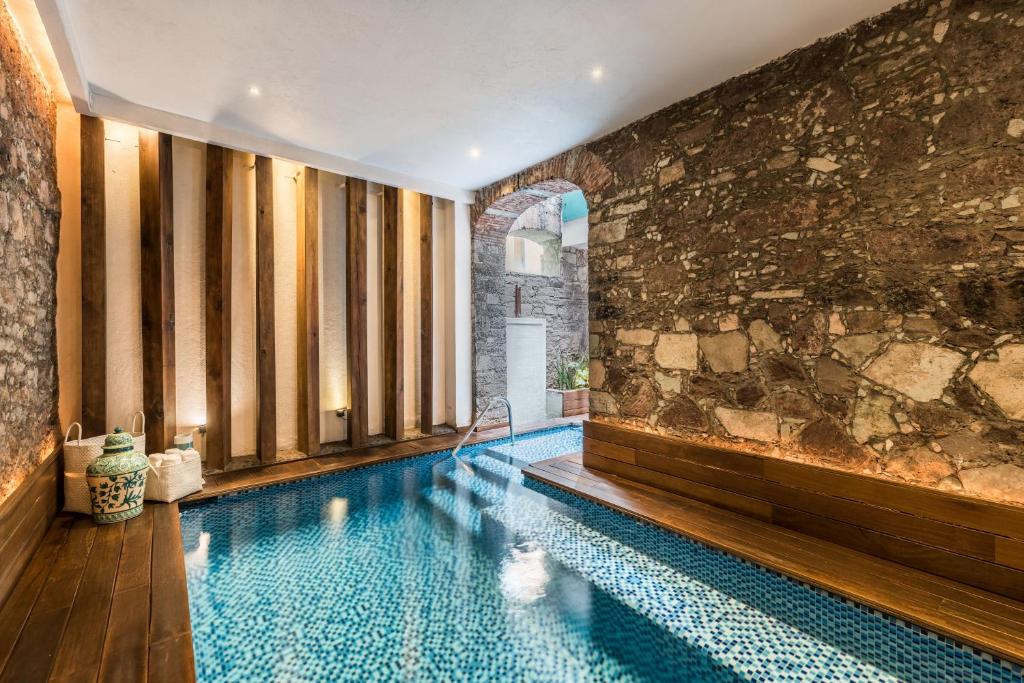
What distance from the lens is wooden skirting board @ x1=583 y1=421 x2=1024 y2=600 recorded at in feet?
7.14

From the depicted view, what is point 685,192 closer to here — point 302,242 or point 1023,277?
point 1023,277

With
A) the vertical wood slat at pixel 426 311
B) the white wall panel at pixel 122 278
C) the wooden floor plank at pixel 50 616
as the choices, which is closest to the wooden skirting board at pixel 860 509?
the vertical wood slat at pixel 426 311

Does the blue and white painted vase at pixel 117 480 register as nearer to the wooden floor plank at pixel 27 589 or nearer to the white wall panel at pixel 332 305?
the wooden floor plank at pixel 27 589

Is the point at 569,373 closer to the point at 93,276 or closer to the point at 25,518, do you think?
the point at 93,276

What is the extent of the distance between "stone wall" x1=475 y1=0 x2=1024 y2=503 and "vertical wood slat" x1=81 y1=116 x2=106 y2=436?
428cm

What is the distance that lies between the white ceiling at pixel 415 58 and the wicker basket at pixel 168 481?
2701 mm

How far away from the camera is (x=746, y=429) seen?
124 inches

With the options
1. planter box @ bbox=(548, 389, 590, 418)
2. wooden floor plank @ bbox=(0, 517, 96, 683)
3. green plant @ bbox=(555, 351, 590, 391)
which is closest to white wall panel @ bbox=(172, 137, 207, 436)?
wooden floor plank @ bbox=(0, 517, 96, 683)

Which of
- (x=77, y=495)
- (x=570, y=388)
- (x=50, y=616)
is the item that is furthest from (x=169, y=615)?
(x=570, y=388)

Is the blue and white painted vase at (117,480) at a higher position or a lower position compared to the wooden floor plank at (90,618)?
higher

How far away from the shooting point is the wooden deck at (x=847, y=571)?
6.43ft

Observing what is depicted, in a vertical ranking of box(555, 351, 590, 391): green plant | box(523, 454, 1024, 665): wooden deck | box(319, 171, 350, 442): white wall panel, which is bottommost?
box(523, 454, 1024, 665): wooden deck

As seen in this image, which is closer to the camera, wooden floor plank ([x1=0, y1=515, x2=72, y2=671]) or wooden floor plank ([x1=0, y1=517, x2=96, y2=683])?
wooden floor plank ([x1=0, y1=517, x2=96, y2=683])

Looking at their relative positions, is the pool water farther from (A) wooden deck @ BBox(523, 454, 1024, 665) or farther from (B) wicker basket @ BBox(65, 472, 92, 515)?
(B) wicker basket @ BBox(65, 472, 92, 515)
